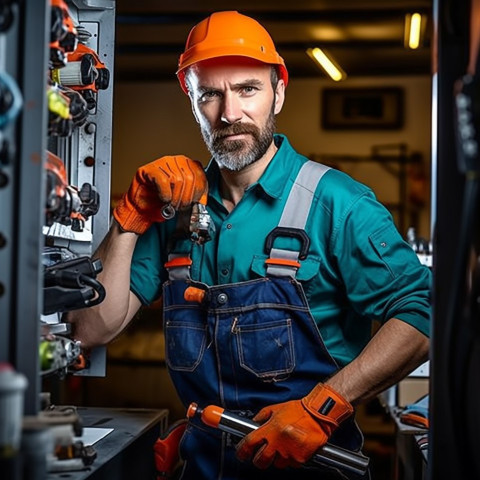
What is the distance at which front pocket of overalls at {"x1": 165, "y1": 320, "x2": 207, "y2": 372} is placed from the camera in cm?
246

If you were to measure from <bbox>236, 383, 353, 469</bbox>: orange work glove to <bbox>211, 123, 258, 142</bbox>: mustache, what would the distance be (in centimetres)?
81

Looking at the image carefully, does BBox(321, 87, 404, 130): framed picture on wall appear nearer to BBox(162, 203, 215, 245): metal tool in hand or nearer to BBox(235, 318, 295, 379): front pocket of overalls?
BBox(162, 203, 215, 245): metal tool in hand

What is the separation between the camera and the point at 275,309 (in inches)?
92.8

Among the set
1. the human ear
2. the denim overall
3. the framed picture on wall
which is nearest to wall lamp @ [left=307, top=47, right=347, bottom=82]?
the framed picture on wall

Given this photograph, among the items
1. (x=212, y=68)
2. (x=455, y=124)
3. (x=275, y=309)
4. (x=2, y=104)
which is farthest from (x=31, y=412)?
(x=212, y=68)

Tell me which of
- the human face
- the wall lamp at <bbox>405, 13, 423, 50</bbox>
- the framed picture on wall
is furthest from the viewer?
the framed picture on wall

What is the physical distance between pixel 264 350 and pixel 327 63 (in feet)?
18.1

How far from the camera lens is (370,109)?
335 inches

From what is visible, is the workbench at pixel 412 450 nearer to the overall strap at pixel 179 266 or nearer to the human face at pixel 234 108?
the overall strap at pixel 179 266

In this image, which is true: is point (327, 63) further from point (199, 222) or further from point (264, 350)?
point (264, 350)

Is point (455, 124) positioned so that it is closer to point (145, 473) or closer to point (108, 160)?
point (108, 160)

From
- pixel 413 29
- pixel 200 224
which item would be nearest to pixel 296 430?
pixel 200 224

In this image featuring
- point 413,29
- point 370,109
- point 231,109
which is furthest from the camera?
point 370,109

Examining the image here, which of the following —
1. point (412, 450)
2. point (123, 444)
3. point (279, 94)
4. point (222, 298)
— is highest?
point (279, 94)
